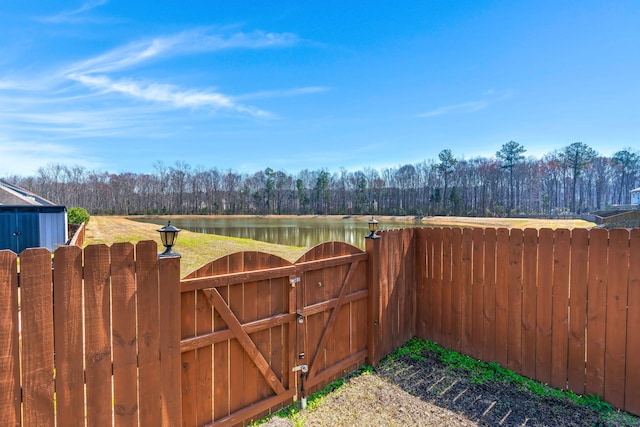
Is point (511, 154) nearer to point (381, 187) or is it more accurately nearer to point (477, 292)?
point (381, 187)

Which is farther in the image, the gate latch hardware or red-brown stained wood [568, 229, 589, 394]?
red-brown stained wood [568, 229, 589, 394]

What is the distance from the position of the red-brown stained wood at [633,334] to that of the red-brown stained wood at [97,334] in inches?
168

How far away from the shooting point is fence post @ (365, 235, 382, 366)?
3.80 metres

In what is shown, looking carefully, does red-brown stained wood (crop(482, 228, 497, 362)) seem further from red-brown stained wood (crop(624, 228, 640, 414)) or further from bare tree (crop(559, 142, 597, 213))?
bare tree (crop(559, 142, 597, 213))

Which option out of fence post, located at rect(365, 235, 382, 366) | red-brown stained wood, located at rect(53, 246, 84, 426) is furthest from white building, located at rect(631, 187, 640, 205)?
red-brown stained wood, located at rect(53, 246, 84, 426)

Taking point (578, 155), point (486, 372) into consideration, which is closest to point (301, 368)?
point (486, 372)

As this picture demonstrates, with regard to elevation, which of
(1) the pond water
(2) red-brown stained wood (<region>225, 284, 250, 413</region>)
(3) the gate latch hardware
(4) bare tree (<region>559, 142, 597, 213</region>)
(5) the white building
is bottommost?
(1) the pond water

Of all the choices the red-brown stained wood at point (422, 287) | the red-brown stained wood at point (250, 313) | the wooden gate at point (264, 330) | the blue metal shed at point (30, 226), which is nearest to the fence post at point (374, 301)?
the wooden gate at point (264, 330)

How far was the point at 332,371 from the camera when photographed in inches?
133

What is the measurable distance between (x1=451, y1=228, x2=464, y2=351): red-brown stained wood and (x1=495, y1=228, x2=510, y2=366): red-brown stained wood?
443mm

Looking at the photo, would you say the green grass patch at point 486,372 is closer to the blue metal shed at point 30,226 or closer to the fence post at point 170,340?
the fence post at point 170,340

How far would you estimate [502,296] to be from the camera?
146 inches

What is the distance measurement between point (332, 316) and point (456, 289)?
1.83 m

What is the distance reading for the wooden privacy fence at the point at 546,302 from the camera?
9.66 ft
